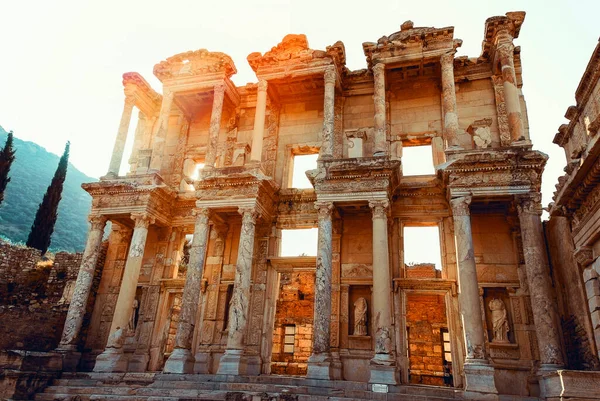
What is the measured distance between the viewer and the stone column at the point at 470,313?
10344 millimetres

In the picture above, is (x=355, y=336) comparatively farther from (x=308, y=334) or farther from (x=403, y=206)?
(x=308, y=334)

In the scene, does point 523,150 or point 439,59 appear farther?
point 439,59

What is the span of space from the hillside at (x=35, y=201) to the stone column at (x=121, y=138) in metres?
39.4

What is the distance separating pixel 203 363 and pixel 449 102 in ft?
40.2

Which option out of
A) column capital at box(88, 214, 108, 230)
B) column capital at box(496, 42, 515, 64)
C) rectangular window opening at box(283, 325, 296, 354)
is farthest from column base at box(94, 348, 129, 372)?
column capital at box(496, 42, 515, 64)

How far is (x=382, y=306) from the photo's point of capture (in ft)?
39.4

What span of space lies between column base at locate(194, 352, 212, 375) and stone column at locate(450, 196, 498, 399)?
834cm

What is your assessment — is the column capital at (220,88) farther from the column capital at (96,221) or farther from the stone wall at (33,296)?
the stone wall at (33,296)

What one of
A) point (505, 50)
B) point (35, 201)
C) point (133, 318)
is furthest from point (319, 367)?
point (35, 201)

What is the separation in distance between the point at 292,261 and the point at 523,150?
8.18 m

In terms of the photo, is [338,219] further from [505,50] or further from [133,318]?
[133,318]


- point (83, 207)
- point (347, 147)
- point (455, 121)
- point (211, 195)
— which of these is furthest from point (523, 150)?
point (83, 207)

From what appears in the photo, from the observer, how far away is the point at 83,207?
69000 millimetres

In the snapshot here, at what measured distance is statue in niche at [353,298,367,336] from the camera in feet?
43.9
